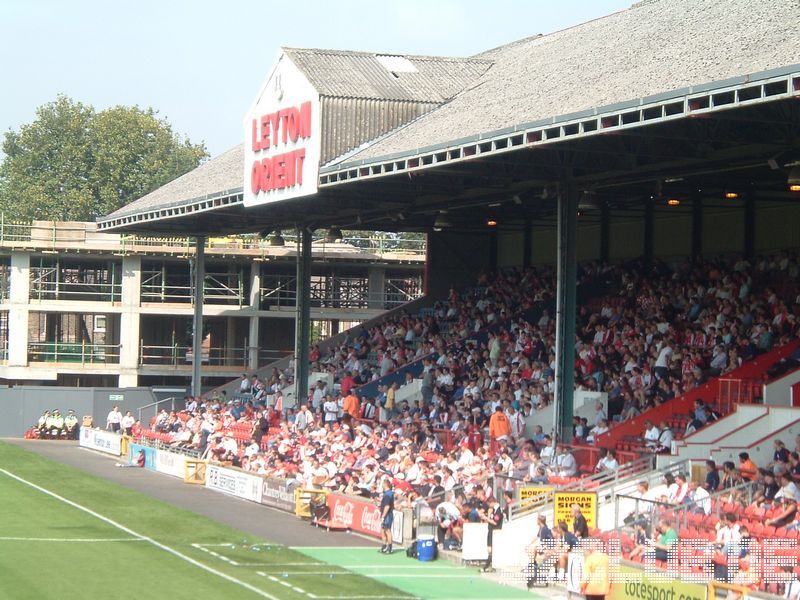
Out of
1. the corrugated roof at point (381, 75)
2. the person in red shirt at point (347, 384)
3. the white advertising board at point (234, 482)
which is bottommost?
the white advertising board at point (234, 482)

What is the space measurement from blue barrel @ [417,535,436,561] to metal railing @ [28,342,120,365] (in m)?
35.2

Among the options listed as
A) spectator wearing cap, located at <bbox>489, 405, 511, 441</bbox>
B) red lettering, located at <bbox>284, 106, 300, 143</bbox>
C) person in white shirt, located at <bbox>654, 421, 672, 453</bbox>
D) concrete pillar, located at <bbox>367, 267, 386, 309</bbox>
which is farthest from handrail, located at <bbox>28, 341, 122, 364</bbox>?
person in white shirt, located at <bbox>654, 421, 672, 453</bbox>

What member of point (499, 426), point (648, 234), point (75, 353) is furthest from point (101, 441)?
point (499, 426)

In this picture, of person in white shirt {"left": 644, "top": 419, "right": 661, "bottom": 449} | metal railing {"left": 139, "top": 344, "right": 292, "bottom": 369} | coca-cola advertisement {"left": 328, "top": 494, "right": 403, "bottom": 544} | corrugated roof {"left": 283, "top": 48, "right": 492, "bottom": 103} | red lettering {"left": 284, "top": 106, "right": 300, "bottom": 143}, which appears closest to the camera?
person in white shirt {"left": 644, "top": 419, "right": 661, "bottom": 449}

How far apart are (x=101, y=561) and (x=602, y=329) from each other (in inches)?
602

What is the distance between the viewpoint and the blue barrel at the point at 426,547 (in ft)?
84.5

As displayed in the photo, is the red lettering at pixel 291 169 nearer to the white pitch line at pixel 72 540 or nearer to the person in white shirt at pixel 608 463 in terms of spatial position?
the white pitch line at pixel 72 540

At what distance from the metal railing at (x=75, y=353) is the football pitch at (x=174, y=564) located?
2641cm

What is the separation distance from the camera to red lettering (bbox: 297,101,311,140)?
36844 millimetres

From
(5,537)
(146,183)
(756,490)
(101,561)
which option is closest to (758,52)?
(756,490)

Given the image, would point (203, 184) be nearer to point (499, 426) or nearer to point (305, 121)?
point (305, 121)

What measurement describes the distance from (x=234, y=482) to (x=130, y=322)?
24.7 meters

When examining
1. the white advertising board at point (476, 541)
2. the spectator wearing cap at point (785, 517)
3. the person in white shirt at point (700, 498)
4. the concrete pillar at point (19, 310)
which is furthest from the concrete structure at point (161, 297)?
the spectator wearing cap at point (785, 517)

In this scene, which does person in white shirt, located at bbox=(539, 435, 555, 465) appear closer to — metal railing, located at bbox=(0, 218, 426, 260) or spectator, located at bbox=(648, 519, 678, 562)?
spectator, located at bbox=(648, 519, 678, 562)
